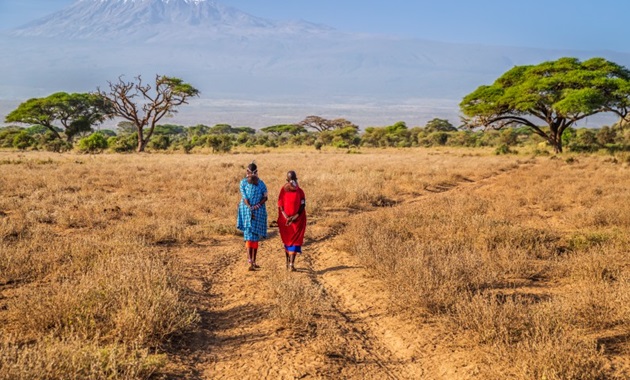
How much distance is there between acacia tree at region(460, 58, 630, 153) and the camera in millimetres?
25598

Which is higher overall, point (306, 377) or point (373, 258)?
point (373, 258)

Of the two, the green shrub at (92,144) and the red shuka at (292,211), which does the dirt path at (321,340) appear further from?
the green shrub at (92,144)

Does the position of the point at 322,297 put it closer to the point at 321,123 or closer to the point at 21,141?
the point at 21,141

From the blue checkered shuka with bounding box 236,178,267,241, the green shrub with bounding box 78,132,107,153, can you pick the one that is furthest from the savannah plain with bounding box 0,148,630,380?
the green shrub with bounding box 78,132,107,153

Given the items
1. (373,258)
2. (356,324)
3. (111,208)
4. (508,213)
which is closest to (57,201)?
(111,208)

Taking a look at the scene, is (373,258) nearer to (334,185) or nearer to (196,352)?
(196,352)

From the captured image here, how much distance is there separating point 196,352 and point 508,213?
8.86 meters

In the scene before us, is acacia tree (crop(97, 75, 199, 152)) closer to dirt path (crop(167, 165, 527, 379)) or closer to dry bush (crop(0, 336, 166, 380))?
dirt path (crop(167, 165, 527, 379))

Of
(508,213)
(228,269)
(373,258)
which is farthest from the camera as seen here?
(508,213)

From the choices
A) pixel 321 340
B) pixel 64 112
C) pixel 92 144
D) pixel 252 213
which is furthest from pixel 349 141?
pixel 321 340

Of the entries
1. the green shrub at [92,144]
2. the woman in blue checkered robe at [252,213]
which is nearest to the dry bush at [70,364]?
the woman in blue checkered robe at [252,213]

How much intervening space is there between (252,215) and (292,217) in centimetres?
68

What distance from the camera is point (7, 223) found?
8.62m

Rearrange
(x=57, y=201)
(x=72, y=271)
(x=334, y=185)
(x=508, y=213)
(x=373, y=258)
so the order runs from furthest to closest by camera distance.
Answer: (x=334, y=185), (x=57, y=201), (x=508, y=213), (x=373, y=258), (x=72, y=271)
